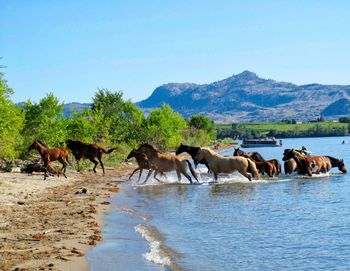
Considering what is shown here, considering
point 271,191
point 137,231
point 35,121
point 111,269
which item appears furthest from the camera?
point 35,121

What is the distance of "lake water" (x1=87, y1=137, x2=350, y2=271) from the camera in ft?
37.6

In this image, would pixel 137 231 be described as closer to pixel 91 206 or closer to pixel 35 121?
pixel 91 206

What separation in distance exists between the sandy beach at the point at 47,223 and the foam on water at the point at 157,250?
1363 millimetres

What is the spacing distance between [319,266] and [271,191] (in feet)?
53.2

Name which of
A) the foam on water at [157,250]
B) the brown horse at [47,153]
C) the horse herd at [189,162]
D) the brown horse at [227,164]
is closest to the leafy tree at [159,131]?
the horse herd at [189,162]

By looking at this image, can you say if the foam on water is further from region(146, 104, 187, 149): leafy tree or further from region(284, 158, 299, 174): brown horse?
region(146, 104, 187, 149): leafy tree

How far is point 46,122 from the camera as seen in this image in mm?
41656

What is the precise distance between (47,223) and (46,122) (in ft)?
89.2

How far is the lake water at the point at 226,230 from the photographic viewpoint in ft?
37.6

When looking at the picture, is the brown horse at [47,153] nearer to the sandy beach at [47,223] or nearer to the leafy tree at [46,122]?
the sandy beach at [47,223]

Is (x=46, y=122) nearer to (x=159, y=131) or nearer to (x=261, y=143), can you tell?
(x=159, y=131)

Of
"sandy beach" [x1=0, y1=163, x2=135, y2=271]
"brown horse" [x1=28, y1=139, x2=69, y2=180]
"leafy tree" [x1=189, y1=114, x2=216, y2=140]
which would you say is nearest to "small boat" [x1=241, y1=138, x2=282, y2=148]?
"leafy tree" [x1=189, y1=114, x2=216, y2=140]

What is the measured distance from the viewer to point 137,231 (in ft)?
50.6

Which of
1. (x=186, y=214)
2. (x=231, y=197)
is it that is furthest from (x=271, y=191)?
(x=186, y=214)
